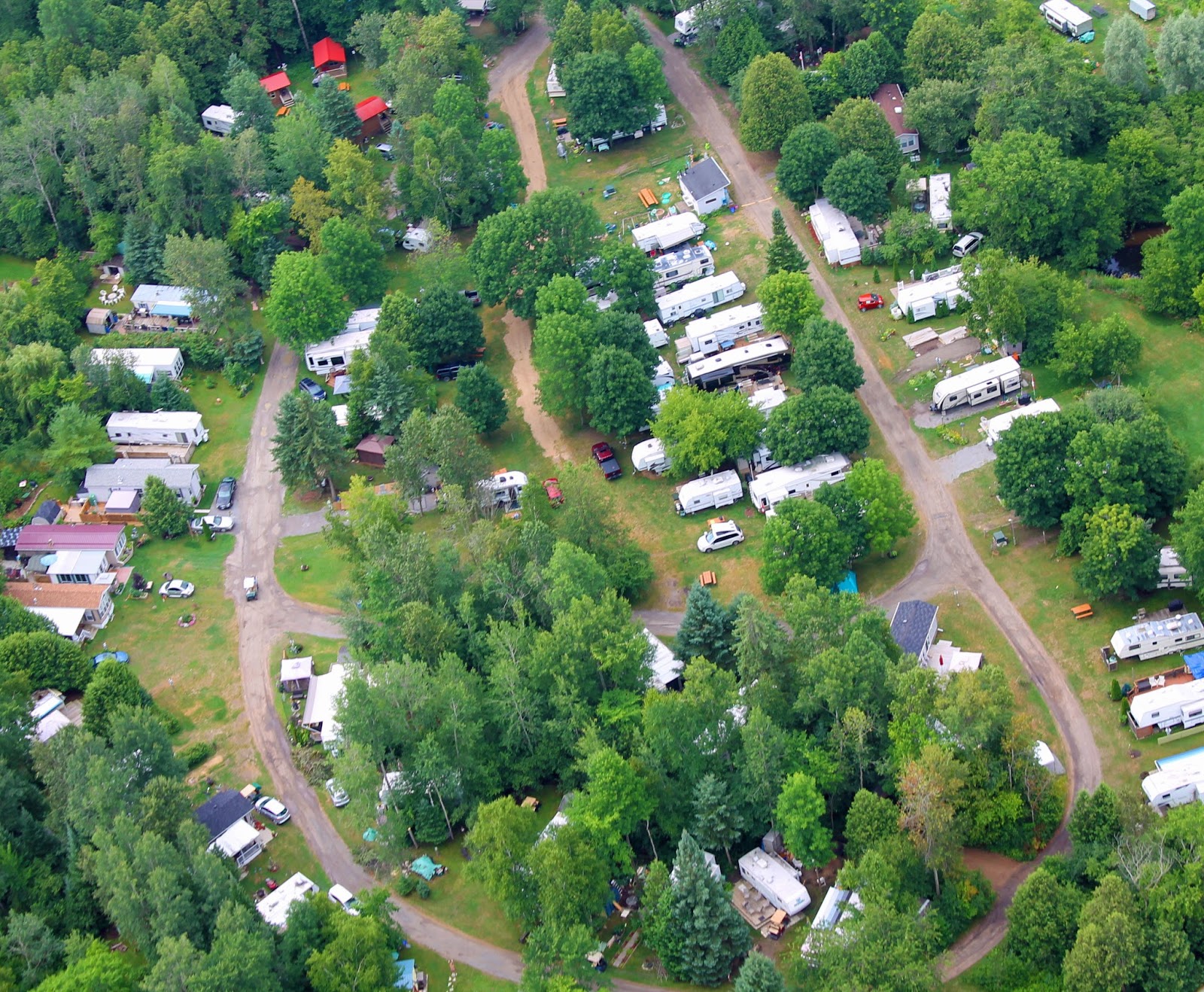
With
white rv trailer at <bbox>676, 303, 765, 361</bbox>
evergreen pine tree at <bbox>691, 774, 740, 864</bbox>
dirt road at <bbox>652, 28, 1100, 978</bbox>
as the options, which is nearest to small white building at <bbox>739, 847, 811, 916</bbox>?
evergreen pine tree at <bbox>691, 774, 740, 864</bbox>

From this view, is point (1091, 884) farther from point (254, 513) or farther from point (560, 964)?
point (254, 513)

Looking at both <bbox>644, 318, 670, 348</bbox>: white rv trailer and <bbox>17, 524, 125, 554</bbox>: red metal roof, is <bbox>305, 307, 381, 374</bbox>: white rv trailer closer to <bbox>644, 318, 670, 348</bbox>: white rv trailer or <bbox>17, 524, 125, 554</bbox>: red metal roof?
<bbox>644, 318, 670, 348</bbox>: white rv trailer

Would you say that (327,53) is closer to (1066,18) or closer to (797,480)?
(1066,18)

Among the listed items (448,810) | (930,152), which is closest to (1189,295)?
(930,152)

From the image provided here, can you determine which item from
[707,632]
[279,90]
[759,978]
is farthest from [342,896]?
[279,90]

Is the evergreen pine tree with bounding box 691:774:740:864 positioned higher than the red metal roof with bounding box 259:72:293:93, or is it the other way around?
the red metal roof with bounding box 259:72:293:93
